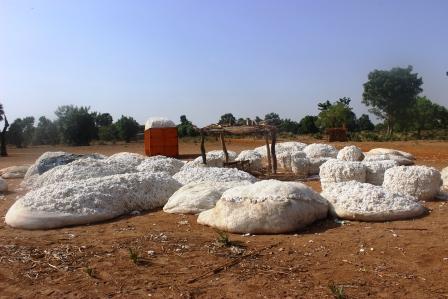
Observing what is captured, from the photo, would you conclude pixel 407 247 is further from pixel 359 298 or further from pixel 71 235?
pixel 71 235

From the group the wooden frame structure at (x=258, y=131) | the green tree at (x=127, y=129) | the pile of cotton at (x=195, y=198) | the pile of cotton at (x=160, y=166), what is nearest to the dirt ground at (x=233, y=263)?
the pile of cotton at (x=195, y=198)

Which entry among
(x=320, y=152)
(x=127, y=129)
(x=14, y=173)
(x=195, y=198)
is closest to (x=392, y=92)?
(x=127, y=129)

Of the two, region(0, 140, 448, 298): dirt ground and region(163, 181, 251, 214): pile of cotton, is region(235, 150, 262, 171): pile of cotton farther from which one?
region(0, 140, 448, 298): dirt ground

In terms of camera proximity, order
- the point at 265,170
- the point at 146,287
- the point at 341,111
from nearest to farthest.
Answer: the point at 146,287 → the point at 265,170 → the point at 341,111

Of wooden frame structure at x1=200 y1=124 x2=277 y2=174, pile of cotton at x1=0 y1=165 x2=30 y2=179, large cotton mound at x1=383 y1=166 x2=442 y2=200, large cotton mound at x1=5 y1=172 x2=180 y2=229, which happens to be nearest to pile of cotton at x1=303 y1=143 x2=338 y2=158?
wooden frame structure at x1=200 y1=124 x2=277 y2=174

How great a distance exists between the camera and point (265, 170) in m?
13.7

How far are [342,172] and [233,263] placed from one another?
4.28m

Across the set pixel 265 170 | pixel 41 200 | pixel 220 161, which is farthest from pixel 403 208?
pixel 220 161

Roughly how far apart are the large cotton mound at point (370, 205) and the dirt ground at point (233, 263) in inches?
5.7

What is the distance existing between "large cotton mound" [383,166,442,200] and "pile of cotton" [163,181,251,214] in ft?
7.75

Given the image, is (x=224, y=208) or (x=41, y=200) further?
(x=41, y=200)

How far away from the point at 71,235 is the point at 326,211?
2.98 meters

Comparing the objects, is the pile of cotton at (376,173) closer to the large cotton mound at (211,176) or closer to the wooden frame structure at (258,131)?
the large cotton mound at (211,176)

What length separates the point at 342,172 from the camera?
8.38 metres
